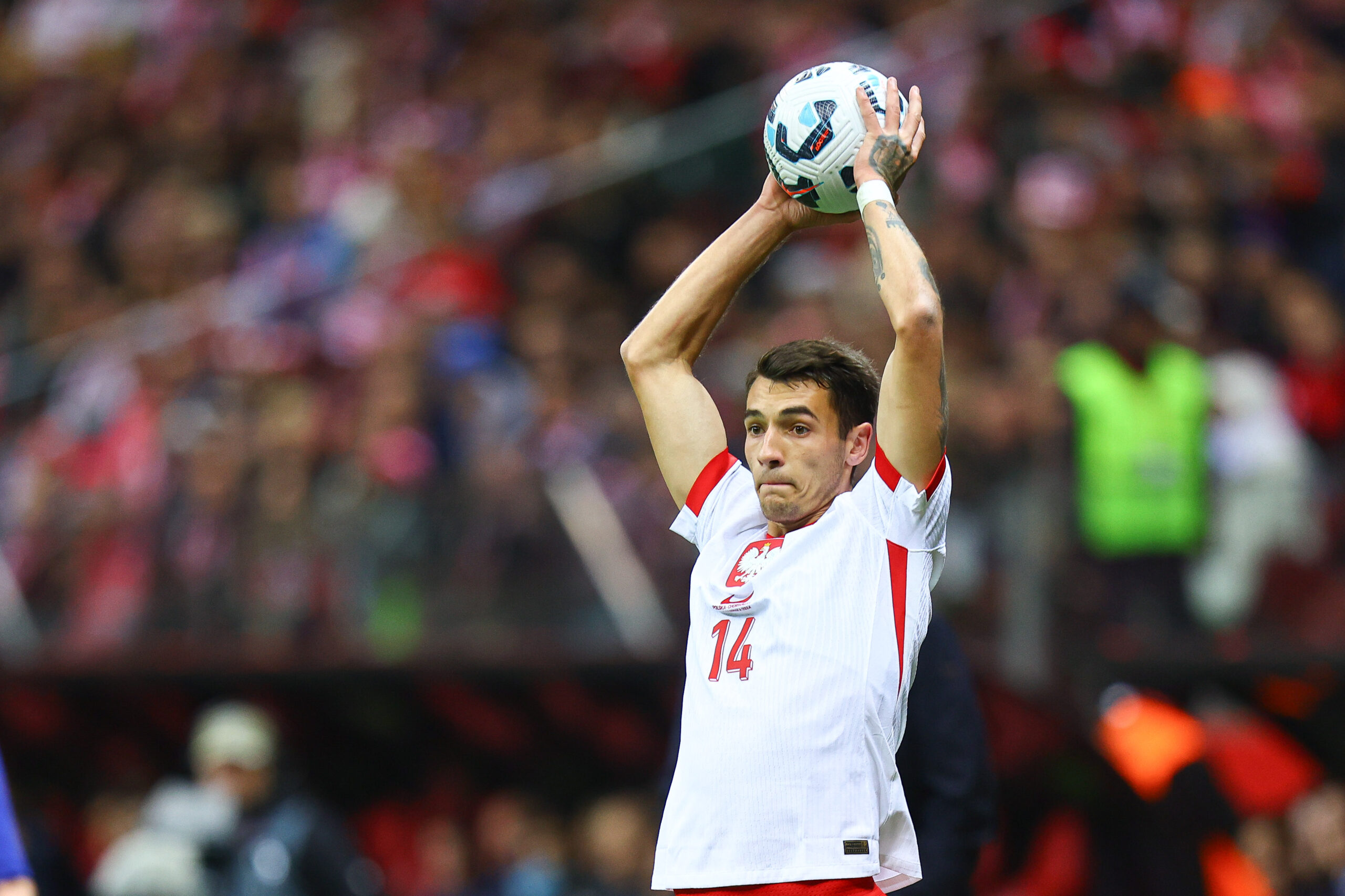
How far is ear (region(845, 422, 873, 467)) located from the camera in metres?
4.35

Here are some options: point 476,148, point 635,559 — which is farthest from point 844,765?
point 476,148

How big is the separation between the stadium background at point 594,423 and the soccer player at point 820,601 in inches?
166

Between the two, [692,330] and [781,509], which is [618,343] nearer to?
[692,330]

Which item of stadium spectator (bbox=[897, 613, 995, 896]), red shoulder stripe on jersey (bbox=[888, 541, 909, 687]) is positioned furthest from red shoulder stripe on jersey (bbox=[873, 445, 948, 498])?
stadium spectator (bbox=[897, 613, 995, 896])

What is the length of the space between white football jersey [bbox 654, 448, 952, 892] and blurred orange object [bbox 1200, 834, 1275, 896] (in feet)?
14.7

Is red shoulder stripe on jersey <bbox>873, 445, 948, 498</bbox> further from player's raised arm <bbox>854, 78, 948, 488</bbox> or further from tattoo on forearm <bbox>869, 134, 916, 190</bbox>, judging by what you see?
tattoo on forearm <bbox>869, 134, 916, 190</bbox>

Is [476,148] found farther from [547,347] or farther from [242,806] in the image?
[242,806]

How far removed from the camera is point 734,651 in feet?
A: 13.6

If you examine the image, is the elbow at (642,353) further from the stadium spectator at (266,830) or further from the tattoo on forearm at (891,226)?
the stadium spectator at (266,830)

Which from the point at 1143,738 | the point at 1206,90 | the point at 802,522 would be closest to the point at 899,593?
the point at 802,522

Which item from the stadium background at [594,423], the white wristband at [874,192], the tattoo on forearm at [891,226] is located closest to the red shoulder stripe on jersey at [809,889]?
the tattoo on forearm at [891,226]

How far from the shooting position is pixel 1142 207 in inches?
424

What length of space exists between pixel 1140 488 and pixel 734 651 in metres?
4.89

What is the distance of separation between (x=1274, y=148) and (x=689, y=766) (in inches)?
334
